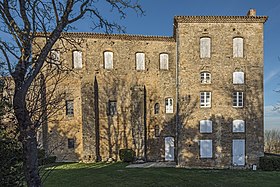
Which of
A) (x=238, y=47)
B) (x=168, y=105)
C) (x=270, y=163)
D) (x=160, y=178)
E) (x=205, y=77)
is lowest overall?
(x=270, y=163)

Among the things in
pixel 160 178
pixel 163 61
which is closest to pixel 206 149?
pixel 160 178

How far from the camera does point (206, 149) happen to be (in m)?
17.3

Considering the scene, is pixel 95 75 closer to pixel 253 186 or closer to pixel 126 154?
pixel 126 154

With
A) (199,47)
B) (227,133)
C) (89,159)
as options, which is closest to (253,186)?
(227,133)

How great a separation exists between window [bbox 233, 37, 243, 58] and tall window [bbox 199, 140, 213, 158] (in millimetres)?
7731

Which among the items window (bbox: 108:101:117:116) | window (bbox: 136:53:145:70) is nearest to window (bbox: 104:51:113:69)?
window (bbox: 136:53:145:70)

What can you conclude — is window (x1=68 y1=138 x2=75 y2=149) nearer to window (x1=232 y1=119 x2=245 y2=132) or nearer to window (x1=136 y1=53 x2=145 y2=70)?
window (x1=136 y1=53 x2=145 y2=70)

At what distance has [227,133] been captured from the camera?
17328mm

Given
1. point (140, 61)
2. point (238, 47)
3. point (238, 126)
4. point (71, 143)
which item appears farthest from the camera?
point (140, 61)

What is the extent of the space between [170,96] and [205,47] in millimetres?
5669

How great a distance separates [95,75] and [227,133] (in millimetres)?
13005

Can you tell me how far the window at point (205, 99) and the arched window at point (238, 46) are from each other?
411cm

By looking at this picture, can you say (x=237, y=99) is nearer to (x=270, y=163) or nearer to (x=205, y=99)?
(x=205, y=99)

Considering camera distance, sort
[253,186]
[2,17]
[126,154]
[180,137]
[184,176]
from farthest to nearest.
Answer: [126,154] → [180,137] → [184,176] → [253,186] → [2,17]
